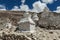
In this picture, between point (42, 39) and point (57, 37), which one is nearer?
point (42, 39)

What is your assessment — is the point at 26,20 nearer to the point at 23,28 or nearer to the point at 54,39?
the point at 23,28

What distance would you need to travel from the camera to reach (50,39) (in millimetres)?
3693

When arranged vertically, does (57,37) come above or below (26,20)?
below

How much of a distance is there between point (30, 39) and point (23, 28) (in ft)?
1.73

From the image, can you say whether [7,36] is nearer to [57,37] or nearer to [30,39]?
[30,39]

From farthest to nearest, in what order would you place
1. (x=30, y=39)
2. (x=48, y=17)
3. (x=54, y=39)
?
(x=48, y=17) < (x=54, y=39) < (x=30, y=39)

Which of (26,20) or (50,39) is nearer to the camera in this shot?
(50,39)

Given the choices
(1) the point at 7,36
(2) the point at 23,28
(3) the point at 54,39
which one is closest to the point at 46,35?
(3) the point at 54,39

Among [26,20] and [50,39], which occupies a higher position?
[26,20]

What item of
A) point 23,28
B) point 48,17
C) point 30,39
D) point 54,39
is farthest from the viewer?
point 48,17

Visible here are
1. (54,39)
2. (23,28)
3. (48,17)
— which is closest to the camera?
(54,39)

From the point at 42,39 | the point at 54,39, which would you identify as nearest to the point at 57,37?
the point at 54,39

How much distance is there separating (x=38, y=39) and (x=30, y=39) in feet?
0.46

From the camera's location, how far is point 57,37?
152 inches
